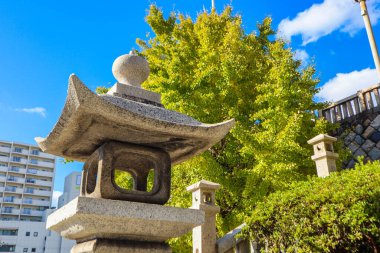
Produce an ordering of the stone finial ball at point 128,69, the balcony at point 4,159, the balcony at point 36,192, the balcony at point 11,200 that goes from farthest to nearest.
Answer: the balcony at point 36,192
the balcony at point 4,159
the balcony at point 11,200
the stone finial ball at point 128,69

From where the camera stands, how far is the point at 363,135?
13.5 metres

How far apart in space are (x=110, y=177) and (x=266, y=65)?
10.5 metres

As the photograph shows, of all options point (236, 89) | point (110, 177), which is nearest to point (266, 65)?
point (236, 89)

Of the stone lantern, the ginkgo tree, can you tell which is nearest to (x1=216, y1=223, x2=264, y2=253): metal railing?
the ginkgo tree

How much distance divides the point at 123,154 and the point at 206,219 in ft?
10.5

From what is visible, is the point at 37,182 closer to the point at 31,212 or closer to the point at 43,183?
the point at 43,183

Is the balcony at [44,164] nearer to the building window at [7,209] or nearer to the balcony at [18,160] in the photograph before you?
the balcony at [18,160]

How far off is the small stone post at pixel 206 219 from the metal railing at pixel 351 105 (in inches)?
398

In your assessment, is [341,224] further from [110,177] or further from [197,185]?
[110,177]

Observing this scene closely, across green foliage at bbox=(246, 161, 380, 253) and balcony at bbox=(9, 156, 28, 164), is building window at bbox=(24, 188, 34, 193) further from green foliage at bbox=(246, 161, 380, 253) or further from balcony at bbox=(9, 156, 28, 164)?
green foliage at bbox=(246, 161, 380, 253)

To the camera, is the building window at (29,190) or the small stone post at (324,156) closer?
the small stone post at (324,156)

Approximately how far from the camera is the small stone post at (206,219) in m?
6.19

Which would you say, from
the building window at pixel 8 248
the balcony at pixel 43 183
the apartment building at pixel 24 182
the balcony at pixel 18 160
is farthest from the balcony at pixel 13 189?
the building window at pixel 8 248

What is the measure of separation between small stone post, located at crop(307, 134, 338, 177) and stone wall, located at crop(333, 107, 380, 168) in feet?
21.6
